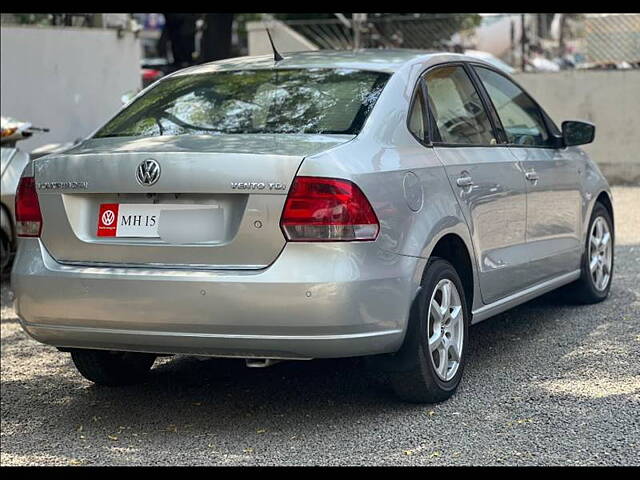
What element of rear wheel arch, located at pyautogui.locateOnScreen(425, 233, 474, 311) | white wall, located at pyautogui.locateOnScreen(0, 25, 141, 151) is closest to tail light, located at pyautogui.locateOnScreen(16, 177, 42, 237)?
rear wheel arch, located at pyautogui.locateOnScreen(425, 233, 474, 311)

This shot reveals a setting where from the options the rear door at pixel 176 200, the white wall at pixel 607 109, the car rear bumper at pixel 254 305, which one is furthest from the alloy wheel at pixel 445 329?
the white wall at pixel 607 109

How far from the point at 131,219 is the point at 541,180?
2.66m

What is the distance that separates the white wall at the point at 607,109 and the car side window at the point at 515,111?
851cm

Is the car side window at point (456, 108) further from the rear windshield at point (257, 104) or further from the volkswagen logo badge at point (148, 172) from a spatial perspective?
the volkswagen logo badge at point (148, 172)

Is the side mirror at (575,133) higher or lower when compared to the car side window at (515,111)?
lower

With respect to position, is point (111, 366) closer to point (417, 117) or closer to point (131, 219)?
point (131, 219)

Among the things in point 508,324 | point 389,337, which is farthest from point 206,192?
point 508,324

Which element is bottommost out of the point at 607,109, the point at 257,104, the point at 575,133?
the point at 607,109

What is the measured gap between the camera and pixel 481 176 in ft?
18.7

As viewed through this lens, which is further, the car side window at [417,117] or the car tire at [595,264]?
the car tire at [595,264]

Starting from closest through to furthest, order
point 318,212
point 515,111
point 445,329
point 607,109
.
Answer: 1. point 318,212
2. point 445,329
3. point 515,111
4. point 607,109

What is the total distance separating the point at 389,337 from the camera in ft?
15.6

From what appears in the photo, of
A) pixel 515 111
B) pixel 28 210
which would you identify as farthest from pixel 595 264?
pixel 28 210

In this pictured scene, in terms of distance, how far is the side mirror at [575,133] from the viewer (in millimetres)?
6945
